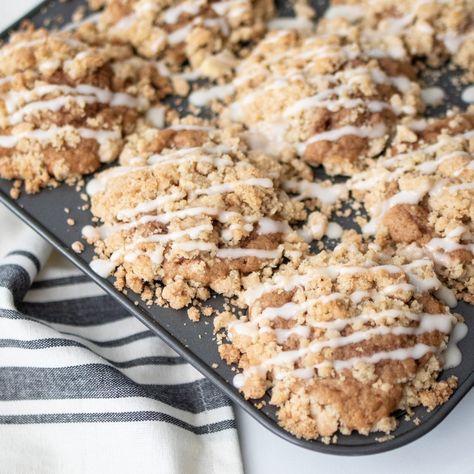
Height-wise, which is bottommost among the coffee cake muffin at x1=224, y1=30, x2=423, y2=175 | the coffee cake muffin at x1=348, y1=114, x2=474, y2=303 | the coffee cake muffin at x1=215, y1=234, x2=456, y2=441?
the coffee cake muffin at x1=215, y1=234, x2=456, y2=441

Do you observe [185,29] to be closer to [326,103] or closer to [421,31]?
[326,103]

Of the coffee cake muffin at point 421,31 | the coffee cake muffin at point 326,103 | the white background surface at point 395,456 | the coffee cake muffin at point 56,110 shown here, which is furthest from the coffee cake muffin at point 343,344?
the coffee cake muffin at point 421,31

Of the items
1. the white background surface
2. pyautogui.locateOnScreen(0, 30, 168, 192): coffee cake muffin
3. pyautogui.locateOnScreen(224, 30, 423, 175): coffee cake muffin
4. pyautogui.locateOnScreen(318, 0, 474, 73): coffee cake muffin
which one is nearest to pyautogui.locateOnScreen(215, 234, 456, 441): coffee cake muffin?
the white background surface

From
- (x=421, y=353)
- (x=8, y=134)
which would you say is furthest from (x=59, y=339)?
(x=421, y=353)

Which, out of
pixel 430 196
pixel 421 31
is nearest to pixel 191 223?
pixel 430 196

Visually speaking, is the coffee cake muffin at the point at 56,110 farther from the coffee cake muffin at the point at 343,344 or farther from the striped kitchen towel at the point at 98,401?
the coffee cake muffin at the point at 343,344

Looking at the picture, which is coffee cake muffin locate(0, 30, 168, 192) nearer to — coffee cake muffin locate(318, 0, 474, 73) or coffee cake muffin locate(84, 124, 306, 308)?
coffee cake muffin locate(84, 124, 306, 308)
